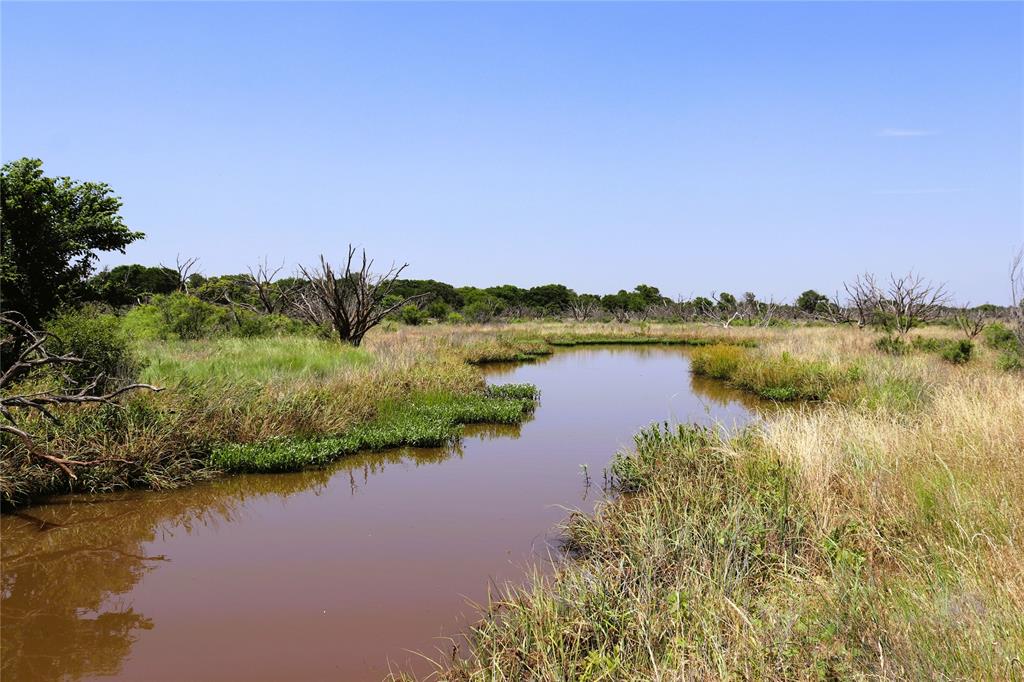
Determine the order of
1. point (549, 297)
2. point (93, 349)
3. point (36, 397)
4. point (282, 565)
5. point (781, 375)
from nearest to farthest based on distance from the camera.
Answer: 1. point (282, 565)
2. point (36, 397)
3. point (93, 349)
4. point (781, 375)
5. point (549, 297)

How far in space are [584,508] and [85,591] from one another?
5.34 meters

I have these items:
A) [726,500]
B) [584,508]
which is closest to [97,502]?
[584,508]

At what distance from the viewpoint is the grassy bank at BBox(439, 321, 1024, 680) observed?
3.37 metres

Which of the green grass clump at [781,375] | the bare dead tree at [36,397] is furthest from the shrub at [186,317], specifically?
the green grass clump at [781,375]

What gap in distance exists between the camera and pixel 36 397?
7.60 m

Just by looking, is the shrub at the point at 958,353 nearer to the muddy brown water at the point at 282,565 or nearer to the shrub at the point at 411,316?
the muddy brown water at the point at 282,565

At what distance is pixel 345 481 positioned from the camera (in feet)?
31.9

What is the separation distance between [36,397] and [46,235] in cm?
815

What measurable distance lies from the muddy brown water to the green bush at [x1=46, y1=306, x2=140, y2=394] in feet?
9.76

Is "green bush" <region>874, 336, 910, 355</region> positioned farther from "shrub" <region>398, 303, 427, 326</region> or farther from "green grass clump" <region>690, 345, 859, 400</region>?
"shrub" <region>398, 303, 427, 326</region>

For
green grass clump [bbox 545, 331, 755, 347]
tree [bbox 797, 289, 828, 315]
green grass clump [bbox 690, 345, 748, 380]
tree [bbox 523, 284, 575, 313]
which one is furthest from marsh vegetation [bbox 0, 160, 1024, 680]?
tree [bbox 523, 284, 575, 313]

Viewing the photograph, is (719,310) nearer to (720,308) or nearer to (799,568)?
(720,308)

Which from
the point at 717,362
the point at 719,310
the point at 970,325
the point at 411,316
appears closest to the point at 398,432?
the point at 717,362

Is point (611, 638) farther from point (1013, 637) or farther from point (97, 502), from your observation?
point (97, 502)
